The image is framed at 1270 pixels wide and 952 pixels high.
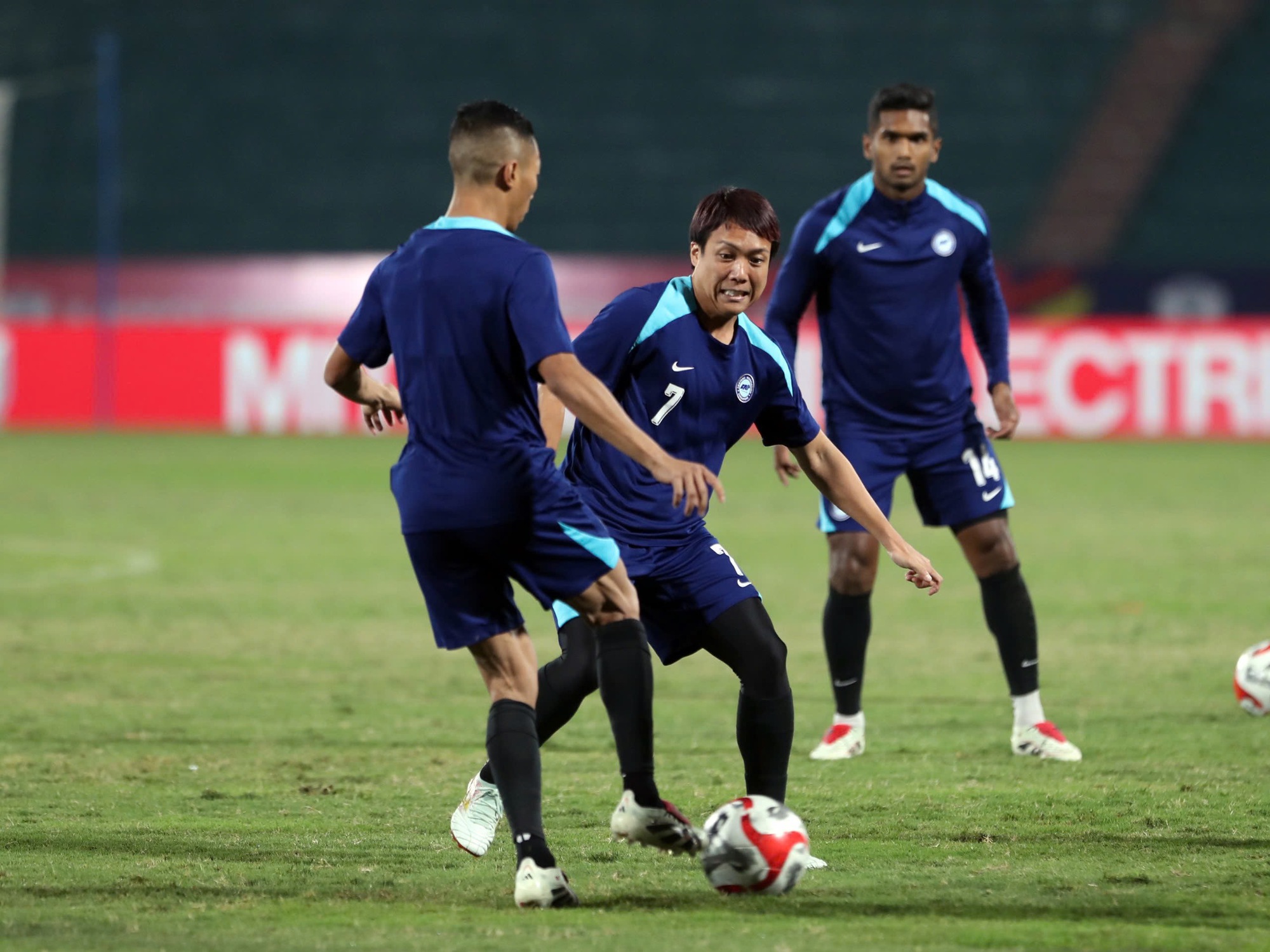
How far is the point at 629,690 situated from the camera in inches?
171

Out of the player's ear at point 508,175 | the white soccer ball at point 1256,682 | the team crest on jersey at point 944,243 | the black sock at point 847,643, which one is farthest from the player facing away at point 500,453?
the white soccer ball at point 1256,682

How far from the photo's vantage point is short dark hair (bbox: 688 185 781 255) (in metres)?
4.62

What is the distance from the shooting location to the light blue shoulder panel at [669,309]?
4734 millimetres

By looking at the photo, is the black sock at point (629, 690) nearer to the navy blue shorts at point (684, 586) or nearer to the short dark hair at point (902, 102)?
the navy blue shorts at point (684, 586)

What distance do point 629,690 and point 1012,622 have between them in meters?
2.60

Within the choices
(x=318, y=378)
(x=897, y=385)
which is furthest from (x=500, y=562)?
(x=318, y=378)

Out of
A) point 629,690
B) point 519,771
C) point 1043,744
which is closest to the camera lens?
point 519,771

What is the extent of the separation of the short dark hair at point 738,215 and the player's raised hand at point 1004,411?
7.26 ft

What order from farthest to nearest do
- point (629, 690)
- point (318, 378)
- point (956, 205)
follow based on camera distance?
point (318, 378), point (956, 205), point (629, 690)

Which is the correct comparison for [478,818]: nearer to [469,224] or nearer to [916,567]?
[916,567]

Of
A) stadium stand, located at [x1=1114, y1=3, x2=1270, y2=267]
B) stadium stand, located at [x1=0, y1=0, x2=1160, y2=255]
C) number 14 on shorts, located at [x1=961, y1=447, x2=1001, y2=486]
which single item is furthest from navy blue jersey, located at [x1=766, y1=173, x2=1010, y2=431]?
stadium stand, located at [x1=1114, y1=3, x2=1270, y2=267]

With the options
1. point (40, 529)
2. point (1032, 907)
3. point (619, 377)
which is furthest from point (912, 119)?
point (40, 529)

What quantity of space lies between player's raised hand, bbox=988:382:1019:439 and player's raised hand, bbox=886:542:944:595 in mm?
2031

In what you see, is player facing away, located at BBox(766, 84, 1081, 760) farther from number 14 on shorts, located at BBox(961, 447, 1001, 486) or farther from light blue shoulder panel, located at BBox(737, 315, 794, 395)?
light blue shoulder panel, located at BBox(737, 315, 794, 395)
